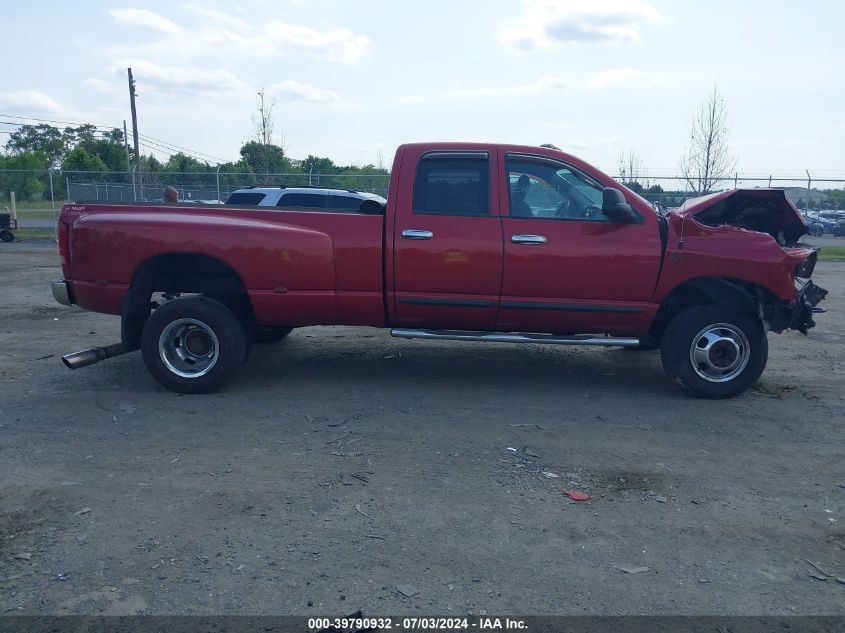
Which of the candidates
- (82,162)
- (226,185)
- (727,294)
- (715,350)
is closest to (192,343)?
(715,350)

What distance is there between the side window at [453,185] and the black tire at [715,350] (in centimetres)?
194

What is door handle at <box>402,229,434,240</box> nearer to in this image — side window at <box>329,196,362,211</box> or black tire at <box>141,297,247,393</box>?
black tire at <box>141,297,247,393</box>

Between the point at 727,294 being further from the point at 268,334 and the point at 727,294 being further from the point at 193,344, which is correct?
the point at 268,334

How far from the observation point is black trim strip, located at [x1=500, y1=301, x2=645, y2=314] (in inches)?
249

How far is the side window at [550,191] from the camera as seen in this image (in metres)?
6.33

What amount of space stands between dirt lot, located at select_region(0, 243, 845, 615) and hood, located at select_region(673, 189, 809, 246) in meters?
1.45

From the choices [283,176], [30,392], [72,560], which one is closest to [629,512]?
[72,560]

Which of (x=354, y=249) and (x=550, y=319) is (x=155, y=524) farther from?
(x=550, y=319)

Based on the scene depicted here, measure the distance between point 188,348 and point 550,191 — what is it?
133 inches

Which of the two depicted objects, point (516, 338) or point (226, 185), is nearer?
point (516, 338)

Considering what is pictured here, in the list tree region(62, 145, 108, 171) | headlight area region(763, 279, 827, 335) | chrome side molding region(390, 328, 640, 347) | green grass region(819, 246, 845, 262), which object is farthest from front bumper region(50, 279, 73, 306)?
tree region(62, 145, 108, 171)

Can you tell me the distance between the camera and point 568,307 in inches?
249

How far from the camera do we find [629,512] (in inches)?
168

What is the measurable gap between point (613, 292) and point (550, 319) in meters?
0.57
